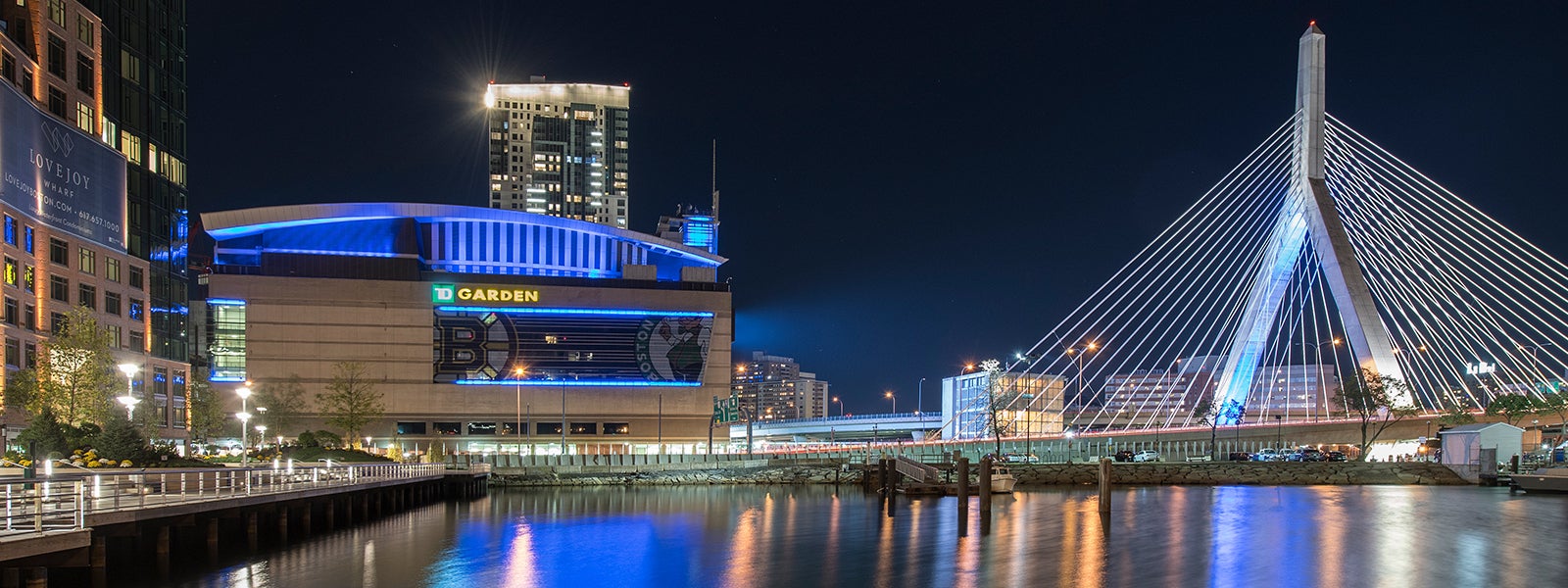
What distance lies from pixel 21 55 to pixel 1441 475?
267 ft

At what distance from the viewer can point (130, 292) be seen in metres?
66.3

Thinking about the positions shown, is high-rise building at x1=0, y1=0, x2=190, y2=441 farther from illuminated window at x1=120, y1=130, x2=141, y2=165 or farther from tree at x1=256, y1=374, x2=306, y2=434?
tree at x1=256, y1=374, x2=306, y2=434

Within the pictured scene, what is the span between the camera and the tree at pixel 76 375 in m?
48.4

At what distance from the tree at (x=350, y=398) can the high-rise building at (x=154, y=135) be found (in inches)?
516

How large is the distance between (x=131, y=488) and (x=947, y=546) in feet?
77.1

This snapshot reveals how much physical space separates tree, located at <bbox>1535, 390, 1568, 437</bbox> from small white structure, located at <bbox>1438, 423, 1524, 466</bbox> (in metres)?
13.8

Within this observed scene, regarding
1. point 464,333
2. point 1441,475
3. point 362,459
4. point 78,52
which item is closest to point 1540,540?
point 1441,475

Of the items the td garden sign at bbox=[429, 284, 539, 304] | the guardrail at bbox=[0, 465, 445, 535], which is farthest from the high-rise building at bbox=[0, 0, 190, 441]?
the td garden sign at bbox=[429, 284, 539, 304]

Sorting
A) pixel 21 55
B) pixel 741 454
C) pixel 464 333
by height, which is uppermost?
pixel 21 55

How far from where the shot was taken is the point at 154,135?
71438 mm

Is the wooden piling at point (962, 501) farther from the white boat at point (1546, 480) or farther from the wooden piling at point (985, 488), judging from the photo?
the white boat at point (1546, 480)

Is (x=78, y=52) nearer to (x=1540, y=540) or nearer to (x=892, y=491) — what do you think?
(x=892, y=491)

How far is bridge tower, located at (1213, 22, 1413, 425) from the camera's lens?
242 ft

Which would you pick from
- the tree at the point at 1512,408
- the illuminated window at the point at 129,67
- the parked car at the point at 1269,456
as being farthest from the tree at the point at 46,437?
the tree at the point at 1512,408
